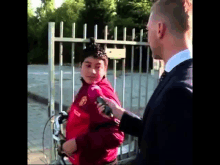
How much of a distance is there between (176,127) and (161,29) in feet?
1.75

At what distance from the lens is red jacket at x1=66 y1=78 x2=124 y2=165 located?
176 cm

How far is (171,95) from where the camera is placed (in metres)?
1.04

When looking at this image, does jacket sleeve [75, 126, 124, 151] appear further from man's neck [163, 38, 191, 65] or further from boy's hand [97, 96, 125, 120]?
man's neck [163, 38, 191, 65]

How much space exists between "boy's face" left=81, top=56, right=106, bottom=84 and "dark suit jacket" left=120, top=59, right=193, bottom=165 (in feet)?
2.89

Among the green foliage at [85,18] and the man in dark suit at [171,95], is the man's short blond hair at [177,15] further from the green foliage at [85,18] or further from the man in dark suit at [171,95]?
the green foliage at [85,18]

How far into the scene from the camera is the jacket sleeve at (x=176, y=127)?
1005 millimetres

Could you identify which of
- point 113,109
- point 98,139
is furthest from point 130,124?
point 98,139

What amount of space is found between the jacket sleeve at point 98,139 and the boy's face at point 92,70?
41 cm

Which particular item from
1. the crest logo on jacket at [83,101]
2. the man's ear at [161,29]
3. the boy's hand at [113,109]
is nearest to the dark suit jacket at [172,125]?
the man's ear at [161,29]
